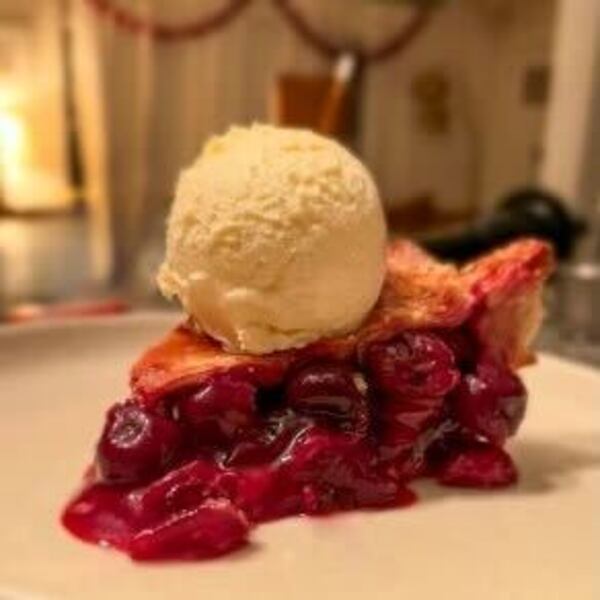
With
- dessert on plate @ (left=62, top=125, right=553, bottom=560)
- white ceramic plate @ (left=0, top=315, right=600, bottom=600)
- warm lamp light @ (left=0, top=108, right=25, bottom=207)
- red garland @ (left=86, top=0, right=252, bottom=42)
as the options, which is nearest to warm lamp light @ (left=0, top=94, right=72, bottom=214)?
warm lamp light @ (left=0, top=108, right=25, bottom=207)

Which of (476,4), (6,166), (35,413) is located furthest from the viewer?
(476,4)

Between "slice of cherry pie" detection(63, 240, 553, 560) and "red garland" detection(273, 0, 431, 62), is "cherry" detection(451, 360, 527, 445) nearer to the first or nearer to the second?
"slice of cherry pie" detection(63, 240, 553, 560)

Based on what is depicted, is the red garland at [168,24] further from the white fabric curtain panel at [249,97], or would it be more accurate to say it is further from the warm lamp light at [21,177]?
the warm lamp light at [21,177]

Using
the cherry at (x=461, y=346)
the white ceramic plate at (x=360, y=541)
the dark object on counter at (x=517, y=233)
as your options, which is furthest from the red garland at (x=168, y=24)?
the cherry at (x=461, y=346)

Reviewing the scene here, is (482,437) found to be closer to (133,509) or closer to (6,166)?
(133,509)

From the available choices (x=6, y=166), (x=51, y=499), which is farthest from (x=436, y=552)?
(x=6, y=166)
